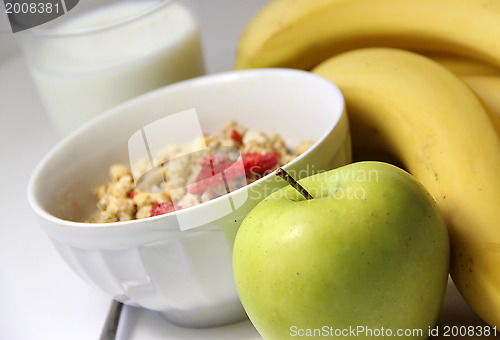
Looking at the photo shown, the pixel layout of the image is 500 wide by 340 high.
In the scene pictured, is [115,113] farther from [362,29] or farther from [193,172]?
[362,29]

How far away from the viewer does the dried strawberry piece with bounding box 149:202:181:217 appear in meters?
0.65

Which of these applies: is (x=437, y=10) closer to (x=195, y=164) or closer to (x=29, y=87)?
(x=195, y=164)

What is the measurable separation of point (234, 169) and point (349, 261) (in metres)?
0.22

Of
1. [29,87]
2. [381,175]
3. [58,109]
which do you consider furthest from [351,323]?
[29,87]

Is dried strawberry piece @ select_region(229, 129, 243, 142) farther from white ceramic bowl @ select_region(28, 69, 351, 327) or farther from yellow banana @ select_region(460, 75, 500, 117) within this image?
yellow banana @ select_region(460, 75, 500, 117)

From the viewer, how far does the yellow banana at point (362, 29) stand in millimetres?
787

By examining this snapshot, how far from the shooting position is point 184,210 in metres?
0.56

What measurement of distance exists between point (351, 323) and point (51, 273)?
43 centimetres

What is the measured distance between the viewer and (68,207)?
0.73 meters

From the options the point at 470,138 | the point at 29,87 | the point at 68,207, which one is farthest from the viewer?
the point at 29,87

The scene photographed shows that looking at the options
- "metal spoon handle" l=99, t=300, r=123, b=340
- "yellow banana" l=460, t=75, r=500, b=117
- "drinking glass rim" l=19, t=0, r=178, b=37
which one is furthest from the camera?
"drinking glass rim" l=19, t=0, r=178, b=37

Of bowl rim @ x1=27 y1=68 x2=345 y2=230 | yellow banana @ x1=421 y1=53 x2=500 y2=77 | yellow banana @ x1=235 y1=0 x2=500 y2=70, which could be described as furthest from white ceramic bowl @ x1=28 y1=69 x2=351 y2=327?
yellow banana @ x1=421 y1=53 x2=500 y2=77

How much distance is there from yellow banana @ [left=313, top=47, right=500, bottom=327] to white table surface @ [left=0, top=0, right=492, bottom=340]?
7cm

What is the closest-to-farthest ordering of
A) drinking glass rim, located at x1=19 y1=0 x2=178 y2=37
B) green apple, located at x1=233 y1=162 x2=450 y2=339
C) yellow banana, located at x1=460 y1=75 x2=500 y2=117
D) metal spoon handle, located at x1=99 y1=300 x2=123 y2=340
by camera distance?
green apple, located at x1=233 y1=162 x2=450 y2=339
metal spoon handle, located at x1=99 y1=300 x2=123 y2=340
yellow banana, located at x1=460 y1=75 x2=500 y2=117
drinking glass rim, located at x1=19 y1=0 x2=178 y2=37
